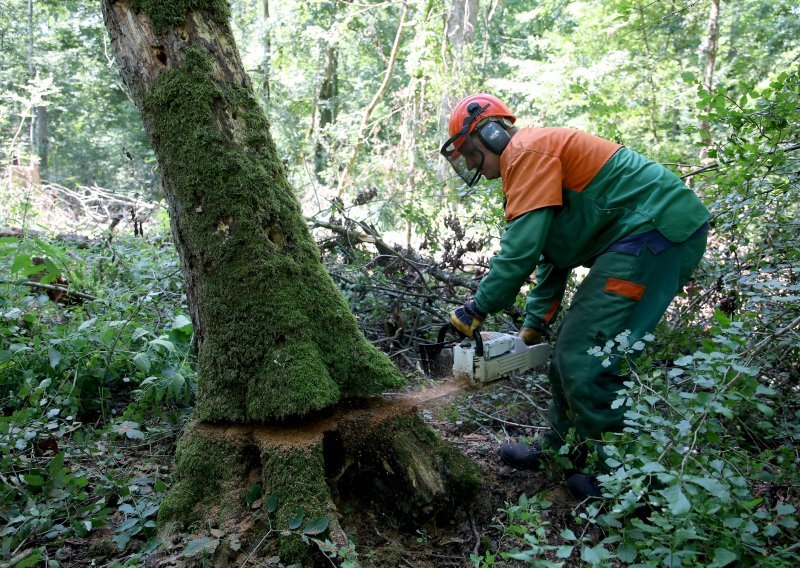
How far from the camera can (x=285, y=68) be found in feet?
45.5

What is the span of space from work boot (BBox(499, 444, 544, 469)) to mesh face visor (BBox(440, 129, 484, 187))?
155cm

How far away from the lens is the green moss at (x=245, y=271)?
8.03 ft

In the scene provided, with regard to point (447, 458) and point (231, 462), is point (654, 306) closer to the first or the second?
point (447, 458)

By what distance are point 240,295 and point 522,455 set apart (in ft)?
6.00

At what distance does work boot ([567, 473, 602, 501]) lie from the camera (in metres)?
2.83

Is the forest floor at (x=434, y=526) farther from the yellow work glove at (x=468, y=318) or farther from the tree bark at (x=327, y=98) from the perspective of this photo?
the tree bark at (x=327, y=98)

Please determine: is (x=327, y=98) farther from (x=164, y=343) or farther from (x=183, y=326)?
(x=164, y=343)

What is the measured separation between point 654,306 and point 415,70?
866cm

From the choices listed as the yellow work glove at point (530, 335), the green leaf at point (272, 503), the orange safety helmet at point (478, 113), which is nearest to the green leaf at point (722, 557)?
the green leaf at point (272, 503)

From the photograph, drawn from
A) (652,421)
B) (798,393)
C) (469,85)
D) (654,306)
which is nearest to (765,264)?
(798,393)

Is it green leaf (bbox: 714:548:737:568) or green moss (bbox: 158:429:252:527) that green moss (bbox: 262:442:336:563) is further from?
green leaf (bbox: 714:548:737:568)

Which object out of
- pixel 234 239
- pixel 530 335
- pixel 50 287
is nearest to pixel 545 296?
pixel 530 335

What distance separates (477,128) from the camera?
119 inches

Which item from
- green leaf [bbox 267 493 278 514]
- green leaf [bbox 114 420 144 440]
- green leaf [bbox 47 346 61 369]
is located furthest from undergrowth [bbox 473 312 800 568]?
green leaf [bbox 47 346 61 369]
